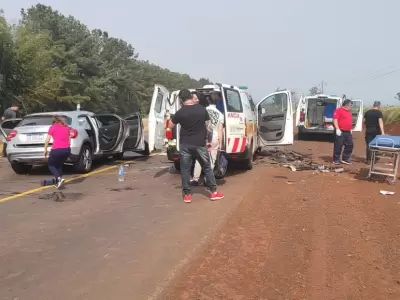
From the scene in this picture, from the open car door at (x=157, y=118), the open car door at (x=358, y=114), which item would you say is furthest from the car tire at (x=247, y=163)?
the open car door at (x=358, y=114)

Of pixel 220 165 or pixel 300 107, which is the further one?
pixel 300 107

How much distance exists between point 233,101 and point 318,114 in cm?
1256

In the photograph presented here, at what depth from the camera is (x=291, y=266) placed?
4332mm

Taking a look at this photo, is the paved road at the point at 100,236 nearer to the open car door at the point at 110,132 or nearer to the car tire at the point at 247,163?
the car tire at the point at 247,163

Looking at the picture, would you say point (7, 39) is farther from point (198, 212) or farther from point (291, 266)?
point (291, 266)

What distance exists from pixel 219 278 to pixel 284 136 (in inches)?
308

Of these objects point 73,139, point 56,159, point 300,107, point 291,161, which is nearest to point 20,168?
point 73,139

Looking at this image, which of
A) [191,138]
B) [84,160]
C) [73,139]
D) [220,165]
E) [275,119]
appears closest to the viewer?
[191,138]

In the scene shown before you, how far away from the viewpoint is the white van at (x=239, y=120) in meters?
9.23

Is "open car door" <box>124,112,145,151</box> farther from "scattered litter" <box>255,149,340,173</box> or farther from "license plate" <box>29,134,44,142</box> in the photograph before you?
"scattered litter" <box>255,149,340,173</box>

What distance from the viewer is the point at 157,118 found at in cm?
1013

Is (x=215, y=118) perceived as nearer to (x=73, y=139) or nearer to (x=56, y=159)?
(x=56, y=159)

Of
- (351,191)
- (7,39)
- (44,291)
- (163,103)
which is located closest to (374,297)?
(44,291)

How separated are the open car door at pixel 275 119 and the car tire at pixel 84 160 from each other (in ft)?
15.0
